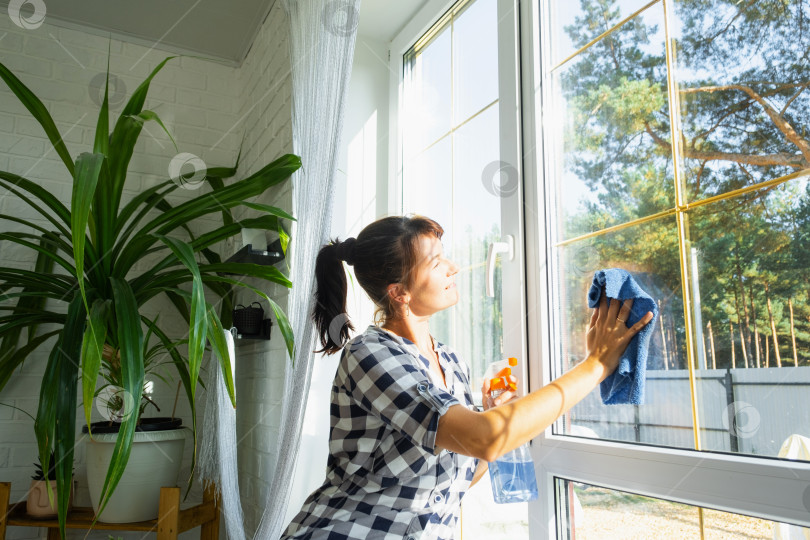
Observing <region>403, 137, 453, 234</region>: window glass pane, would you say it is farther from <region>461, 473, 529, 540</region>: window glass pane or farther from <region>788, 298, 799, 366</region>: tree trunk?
<region>788, 298, 799, 366</region>: tree trunk

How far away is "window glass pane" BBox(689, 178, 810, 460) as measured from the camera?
87 cm

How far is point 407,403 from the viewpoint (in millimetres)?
971

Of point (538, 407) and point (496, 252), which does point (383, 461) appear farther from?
point (496, 252)

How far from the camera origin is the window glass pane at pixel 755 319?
867 mm

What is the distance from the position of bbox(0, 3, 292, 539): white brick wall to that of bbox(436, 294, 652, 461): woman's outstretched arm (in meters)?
1.19

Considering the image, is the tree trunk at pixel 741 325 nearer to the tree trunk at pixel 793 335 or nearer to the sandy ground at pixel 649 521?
the tree trunk at pixel 793 335

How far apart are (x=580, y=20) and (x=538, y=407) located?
33.2 inches

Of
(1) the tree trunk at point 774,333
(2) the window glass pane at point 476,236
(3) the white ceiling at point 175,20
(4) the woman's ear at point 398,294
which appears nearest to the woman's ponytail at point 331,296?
(4) the woman's ear at point 398,294

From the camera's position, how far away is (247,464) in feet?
7.62

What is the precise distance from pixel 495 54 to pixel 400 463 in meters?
1.06

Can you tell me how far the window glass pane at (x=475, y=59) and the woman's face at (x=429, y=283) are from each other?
0.57 metres

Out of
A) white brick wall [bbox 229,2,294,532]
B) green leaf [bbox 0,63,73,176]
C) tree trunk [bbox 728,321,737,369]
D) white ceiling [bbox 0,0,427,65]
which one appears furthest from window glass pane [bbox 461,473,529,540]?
white ceiling [bbox 0,0,427,65]

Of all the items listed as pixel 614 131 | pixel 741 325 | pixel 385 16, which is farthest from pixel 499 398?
pixel 385 16

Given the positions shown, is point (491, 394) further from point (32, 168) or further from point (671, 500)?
point (32, 168)
